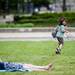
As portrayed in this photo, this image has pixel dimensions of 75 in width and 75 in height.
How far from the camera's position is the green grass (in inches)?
511

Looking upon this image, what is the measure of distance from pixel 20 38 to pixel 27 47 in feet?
16.4

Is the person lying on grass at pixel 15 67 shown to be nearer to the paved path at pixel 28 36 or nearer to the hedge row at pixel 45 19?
the paved path at pixel 28 36

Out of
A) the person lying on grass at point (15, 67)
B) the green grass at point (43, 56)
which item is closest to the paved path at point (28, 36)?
the green grass at point (43, 56)

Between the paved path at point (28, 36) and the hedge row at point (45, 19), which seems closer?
the paved path at point (28, 36)

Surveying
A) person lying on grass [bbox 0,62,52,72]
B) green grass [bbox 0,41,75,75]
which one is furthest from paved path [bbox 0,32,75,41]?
person lying on grass [bbox 0,62,52,72]

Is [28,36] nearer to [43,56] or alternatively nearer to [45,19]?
[45,19]

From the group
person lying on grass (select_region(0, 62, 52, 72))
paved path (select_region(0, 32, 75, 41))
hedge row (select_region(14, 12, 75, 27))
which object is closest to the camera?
person lying on grass (select_region(0, 62, 52, 72))

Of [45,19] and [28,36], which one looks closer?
[28,36]

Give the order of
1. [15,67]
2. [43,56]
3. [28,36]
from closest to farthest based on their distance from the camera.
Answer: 1. [15,67]
2. [43,56]
3. [28,36]

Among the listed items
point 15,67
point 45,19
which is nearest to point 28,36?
point 45,19

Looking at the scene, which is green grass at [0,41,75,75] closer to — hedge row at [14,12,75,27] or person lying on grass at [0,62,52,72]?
person lying on grass at [0,62,52,72]

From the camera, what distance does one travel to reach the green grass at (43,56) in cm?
1297

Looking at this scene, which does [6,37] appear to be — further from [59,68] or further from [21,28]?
[59,68]

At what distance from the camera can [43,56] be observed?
54.1 ft
